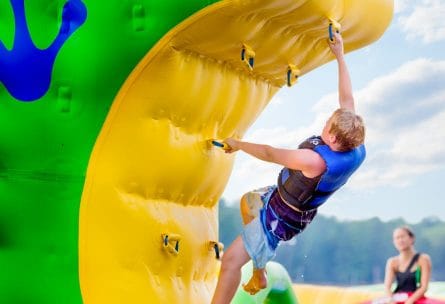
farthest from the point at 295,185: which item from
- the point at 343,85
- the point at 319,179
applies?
the point at 343,85

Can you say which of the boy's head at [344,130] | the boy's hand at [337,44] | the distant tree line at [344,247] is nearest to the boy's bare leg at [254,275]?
the boy's head at [344,130]

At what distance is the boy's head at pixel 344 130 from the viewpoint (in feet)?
6.79

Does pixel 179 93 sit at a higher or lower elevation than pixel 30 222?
higher

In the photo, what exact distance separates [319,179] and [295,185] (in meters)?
0.06

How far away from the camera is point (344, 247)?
5.88 metres

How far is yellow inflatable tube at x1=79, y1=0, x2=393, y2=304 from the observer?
210cm

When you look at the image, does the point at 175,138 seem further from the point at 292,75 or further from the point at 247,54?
the point at 292,75

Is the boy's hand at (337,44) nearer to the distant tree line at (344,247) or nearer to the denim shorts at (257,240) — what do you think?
the denim shorts at (257,240)

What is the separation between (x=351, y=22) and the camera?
234cm

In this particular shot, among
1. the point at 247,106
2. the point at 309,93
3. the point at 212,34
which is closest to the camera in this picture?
the point at 212,34

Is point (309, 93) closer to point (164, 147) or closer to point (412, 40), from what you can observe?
point (412, 40)

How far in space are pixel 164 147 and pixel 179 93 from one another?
0.14m

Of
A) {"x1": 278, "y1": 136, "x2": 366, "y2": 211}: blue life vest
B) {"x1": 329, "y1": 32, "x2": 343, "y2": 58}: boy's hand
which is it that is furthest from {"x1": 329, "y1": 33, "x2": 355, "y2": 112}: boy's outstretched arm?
{"x1": 278, "y1": 136, "x2": 366, "y2": 211}: blue life vest

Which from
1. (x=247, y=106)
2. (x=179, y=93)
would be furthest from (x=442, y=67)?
(x=179, y=93)
